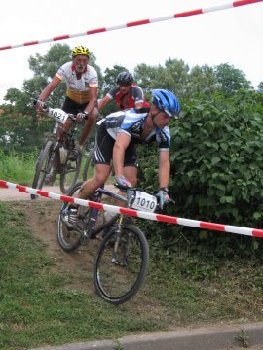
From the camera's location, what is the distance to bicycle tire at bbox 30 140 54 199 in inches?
295

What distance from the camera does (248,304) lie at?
5.73 m

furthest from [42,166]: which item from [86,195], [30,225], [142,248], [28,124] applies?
[28,124]

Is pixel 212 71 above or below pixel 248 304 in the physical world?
above

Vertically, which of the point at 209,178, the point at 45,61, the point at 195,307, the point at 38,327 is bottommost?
the point at 38,327

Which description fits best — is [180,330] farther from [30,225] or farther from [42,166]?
[42,166]

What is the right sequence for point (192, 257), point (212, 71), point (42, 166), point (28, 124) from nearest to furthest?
1. point (192, 257)
2. point (42, 166)
3. point (28, 124)
4. point (212, 71)

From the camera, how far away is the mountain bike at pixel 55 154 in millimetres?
7461

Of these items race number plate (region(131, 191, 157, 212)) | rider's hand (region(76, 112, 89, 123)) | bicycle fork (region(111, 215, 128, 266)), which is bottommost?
bicycle fork (region(111, 215, 128, 266))

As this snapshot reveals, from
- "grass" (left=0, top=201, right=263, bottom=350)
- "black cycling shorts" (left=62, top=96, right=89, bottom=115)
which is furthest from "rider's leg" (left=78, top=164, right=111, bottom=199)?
"black cycling shorts" (left=62, top=96, right=89, bottom=115)

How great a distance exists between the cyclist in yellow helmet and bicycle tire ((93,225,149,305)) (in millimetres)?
2272

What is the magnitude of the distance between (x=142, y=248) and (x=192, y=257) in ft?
4.95

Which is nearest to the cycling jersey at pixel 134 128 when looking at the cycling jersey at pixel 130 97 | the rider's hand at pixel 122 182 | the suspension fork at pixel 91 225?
the rider's hand at pixel 122 182

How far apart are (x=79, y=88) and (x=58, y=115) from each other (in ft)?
1.60

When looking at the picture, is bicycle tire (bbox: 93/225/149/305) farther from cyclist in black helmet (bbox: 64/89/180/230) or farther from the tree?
the tree
